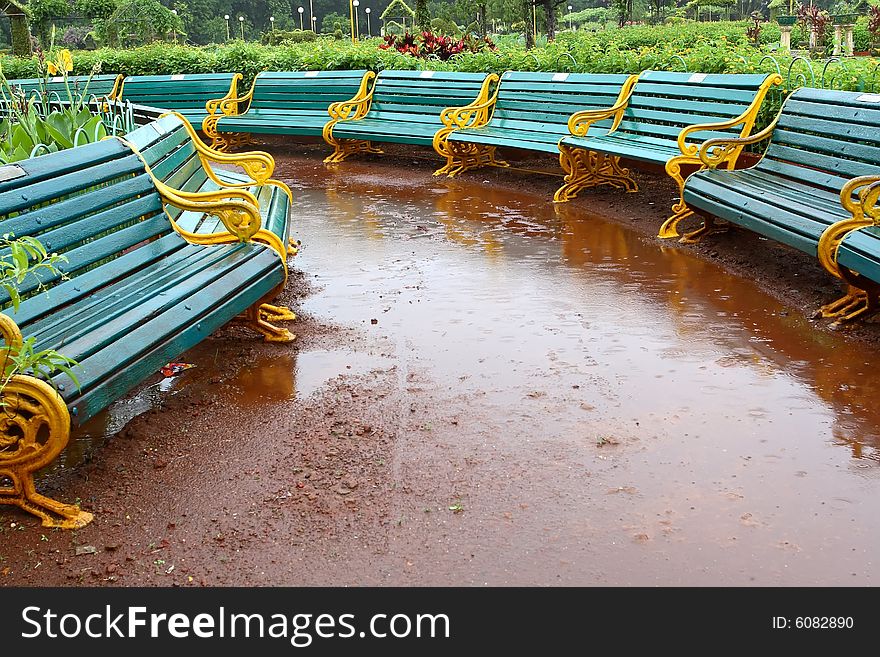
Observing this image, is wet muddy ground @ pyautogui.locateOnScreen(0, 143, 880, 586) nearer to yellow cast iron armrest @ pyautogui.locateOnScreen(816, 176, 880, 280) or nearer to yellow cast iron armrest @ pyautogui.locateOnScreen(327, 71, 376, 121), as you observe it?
yellow cast iron armrest @ pyautogui.locateOnScreen(816, 176, 880, 280)

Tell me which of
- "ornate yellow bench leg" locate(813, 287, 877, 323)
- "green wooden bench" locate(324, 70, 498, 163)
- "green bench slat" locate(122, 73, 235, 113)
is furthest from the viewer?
"green bench slat" locate(122, 73, 235, 113)

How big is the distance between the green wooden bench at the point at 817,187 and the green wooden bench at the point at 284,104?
579 centimetres

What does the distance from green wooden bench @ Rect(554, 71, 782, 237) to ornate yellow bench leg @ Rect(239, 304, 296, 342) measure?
306 centimetres

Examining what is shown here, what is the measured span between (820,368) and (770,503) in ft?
4.38

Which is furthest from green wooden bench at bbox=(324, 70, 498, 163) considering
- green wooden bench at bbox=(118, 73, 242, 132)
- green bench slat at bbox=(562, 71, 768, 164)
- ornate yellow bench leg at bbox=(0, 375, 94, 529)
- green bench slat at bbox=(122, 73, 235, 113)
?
ornate yellow bench leg at bbox=(0, 375, 94, 529)

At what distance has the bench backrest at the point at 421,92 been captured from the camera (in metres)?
10.1

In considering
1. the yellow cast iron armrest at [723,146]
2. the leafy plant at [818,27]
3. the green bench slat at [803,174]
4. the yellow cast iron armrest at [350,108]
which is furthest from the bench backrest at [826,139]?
the leafy plant at [818,27]

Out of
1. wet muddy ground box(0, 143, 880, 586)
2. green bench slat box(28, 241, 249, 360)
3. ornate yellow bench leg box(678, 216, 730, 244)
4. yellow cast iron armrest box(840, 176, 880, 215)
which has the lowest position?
wet muddy ground box(0, 143, 880, 586)

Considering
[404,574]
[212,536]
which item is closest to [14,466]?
[212,536]

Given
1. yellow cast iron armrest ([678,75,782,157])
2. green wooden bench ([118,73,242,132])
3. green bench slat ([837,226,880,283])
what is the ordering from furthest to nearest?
green wooden bench ([118,73,242,132])
yellow cast iron armrest ([678,75,782,157])
green bench slat ([837,226,880,283])

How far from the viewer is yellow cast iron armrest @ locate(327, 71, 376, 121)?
11.2 m
